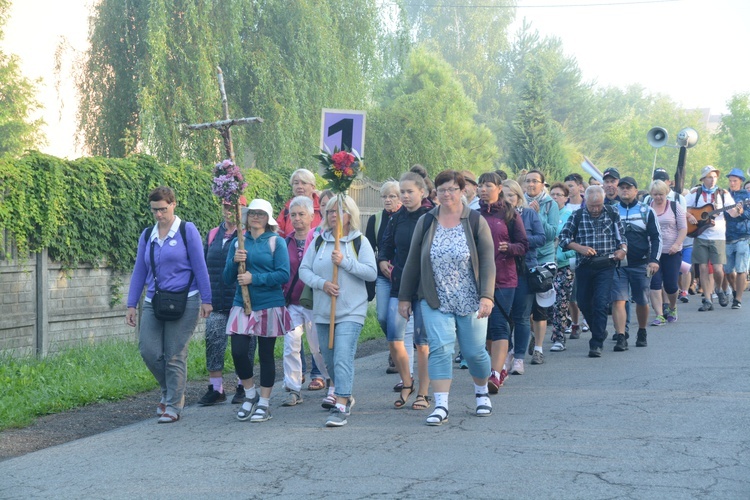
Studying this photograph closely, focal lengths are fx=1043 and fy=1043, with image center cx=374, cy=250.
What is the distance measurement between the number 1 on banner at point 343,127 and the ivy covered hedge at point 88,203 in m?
2.73

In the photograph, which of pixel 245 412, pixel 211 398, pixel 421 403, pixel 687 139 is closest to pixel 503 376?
pixel 421 403

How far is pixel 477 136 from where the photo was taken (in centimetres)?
5906

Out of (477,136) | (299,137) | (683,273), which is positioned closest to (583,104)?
(477,136)

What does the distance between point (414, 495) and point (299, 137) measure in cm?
2070

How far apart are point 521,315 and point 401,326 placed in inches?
69.4

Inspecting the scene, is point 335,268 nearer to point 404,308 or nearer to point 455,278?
point 404,308

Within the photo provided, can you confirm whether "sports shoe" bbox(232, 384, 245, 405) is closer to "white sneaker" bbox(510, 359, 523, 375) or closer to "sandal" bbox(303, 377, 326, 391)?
"sandal" bbox(303, 377, 326, 391)

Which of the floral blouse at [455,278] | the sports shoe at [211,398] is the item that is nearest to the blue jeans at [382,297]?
the floral blouse at [455,278]

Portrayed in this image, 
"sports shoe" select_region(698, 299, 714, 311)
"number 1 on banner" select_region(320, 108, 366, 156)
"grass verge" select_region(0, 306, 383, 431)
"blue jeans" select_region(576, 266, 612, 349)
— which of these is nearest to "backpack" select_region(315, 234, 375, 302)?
"grass verge" select_region(0, 306, 383, 431)

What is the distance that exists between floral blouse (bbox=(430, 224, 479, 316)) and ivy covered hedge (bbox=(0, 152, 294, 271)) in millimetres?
5229

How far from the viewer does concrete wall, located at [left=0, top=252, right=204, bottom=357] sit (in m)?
10.9

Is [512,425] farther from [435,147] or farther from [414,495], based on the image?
[435,147]

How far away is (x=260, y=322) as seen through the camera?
816cm

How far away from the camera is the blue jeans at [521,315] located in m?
9.86
